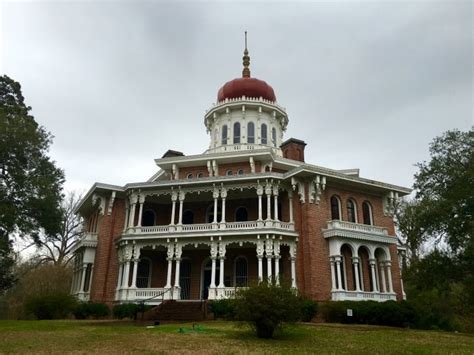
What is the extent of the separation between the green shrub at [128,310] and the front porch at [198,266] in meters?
1.33

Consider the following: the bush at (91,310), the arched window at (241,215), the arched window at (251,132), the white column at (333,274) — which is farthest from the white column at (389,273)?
the bush at (91,310)

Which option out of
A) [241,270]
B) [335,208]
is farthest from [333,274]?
[241,270]

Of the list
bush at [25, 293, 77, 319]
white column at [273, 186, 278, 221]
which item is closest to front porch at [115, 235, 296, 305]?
white column at [273, 186, 278, 221]

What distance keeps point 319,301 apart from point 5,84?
2535cm

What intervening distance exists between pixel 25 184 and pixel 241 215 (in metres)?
14.1

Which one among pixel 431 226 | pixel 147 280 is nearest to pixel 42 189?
pixel 147 280

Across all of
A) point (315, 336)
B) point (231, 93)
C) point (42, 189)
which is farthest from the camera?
point (231, 93)

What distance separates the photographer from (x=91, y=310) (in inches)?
971

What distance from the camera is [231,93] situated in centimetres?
3731

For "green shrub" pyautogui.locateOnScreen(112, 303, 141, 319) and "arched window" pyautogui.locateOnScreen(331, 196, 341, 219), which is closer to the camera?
"green shrub" pyautogui.locateOnScreen(112, 303, 141, 319)

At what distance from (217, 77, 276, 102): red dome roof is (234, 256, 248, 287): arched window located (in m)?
15.6

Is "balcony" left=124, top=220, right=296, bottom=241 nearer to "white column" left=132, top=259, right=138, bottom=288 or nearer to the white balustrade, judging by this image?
"white column" left=132, top=259, right=138, bottom=288

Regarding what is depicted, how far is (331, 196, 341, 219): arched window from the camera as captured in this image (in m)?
27.7

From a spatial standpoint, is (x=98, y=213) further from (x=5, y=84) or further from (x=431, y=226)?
(x=431, y=226)
